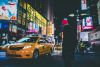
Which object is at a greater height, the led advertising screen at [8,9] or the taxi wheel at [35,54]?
the led advertising screen at [8,9]

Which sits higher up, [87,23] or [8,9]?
[87,23]

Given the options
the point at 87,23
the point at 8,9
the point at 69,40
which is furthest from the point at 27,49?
the point at 87,23

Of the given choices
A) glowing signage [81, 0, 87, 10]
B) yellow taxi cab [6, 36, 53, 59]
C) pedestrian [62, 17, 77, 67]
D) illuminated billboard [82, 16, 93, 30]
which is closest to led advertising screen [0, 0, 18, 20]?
yellow taxi cab [6, 36, 53, 59]

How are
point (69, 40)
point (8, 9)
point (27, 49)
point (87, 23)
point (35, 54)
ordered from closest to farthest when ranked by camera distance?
point (69, 40) < point (27, 49) < point (35, 54) < point (8, 9) < point (87, 23)

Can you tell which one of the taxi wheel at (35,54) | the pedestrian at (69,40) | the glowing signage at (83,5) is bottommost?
the taxi wheel at (35,54)

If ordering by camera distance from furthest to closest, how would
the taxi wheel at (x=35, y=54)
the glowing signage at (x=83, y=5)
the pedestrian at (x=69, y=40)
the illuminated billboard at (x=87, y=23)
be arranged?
the glowing signage at (x=83, y=5) < the illuminated billboard at (x=87, y=23) < the taxi wheel at (x=35, y=54) < the pedestrian at (x=69, y=40)

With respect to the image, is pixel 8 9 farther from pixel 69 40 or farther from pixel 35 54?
pixel 69 40

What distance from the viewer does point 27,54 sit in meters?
13.5

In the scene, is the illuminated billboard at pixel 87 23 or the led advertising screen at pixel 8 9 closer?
the led advertising screen at pixel 8 9

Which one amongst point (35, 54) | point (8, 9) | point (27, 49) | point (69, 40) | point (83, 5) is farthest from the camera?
point (83, 5)

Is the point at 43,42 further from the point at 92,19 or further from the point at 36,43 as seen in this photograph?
the point at 92,19

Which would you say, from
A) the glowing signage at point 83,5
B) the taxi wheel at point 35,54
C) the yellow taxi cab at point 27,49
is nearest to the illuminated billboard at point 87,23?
the glowing signage at point 83,5

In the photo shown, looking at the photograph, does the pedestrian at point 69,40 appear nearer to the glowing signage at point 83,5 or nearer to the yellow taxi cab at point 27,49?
the yellow taxi cab at point 27,49

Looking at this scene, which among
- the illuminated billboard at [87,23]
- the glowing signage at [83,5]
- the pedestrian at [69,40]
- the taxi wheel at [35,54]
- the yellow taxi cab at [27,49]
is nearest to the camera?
the pedestrian at [69,40]
